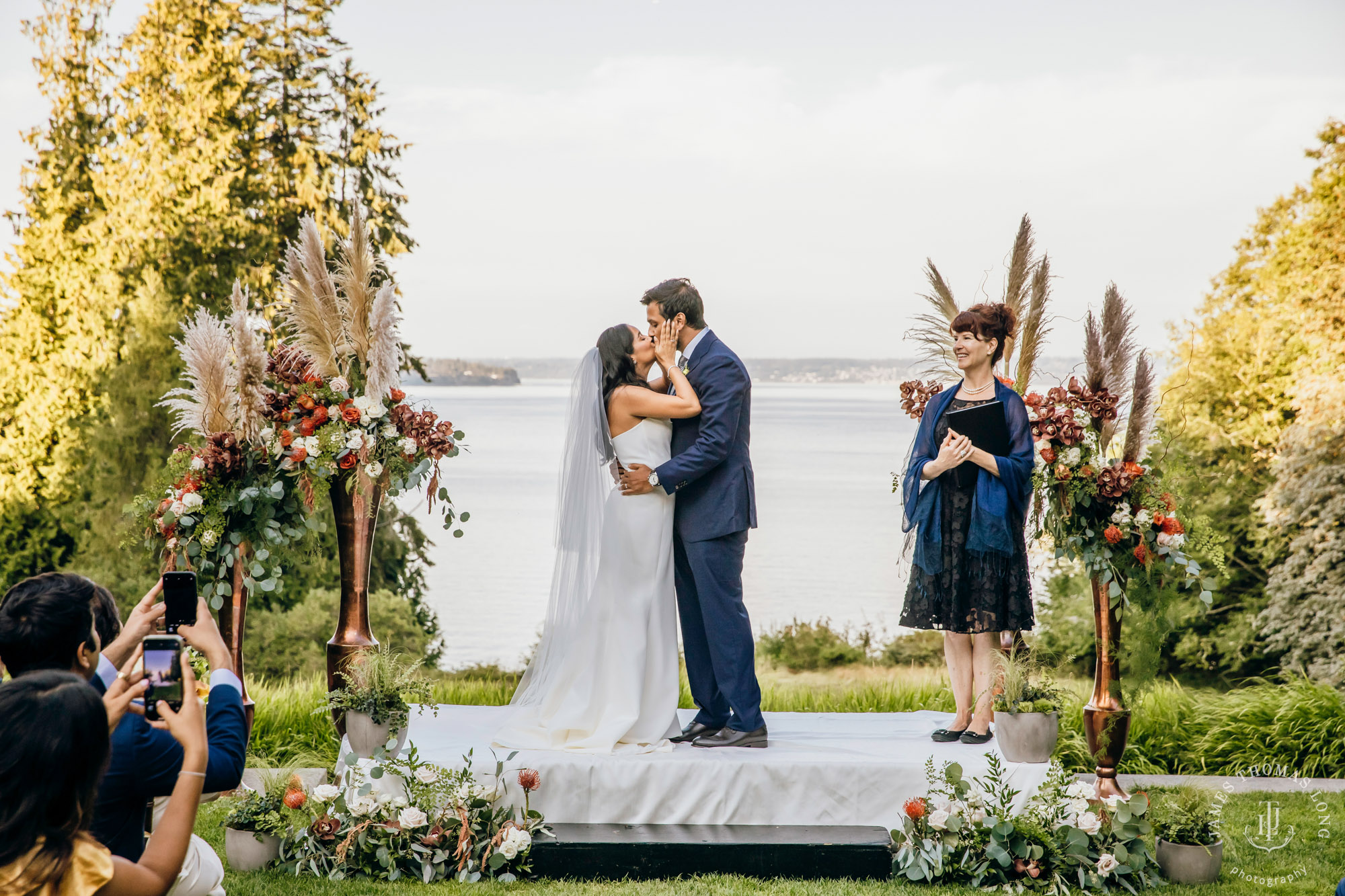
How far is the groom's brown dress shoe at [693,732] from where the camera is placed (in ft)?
15.5

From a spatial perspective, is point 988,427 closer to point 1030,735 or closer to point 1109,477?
point 1109,477

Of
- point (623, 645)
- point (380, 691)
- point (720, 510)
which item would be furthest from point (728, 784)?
point (380, 691)

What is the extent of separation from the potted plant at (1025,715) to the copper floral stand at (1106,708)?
0.25 meters

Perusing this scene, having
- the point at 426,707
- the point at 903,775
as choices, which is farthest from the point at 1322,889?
the point at 426,707

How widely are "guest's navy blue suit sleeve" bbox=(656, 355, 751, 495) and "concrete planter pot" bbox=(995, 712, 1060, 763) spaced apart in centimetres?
162

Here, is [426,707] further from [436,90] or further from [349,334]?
[436,90]

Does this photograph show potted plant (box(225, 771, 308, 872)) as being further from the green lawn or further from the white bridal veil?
the white bridal veil

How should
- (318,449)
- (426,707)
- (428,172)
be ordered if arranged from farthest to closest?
(428,172) → (426,707) → (318,449)

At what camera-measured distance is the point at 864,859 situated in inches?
164

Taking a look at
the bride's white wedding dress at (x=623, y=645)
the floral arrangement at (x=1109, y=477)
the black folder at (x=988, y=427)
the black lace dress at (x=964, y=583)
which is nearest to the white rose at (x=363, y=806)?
the bride's white wedding dress at (x=623, y=645)

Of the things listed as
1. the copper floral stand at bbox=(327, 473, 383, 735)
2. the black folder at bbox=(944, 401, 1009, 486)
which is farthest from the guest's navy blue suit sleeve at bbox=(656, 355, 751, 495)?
the copper floral stand at bbox=(327, 473, 383, 735)

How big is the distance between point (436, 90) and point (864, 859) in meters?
13.1

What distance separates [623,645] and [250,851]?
169 cm

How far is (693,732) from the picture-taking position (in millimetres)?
4773
